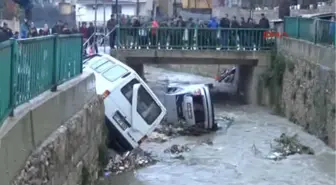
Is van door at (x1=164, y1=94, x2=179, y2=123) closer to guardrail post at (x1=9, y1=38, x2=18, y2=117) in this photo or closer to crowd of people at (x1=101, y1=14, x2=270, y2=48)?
crowd of people at (x1=101, y1=14, x2=270, y2=48)

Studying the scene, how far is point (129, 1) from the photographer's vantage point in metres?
65.6

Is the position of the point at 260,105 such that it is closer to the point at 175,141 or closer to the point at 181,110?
the point at 181,110

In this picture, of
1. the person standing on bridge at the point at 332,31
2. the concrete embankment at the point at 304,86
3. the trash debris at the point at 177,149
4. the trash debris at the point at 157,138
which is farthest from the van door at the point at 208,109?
the person standing on bridge at the point at 332,31

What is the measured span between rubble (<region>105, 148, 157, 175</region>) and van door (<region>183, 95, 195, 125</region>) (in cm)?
444

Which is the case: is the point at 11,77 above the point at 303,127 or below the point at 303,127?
above

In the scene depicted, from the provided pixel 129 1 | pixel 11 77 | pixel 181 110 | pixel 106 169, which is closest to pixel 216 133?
pixel 181 110

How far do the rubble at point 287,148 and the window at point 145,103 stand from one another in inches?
160

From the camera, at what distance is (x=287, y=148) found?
65.8ft

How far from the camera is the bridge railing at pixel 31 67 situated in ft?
22.9

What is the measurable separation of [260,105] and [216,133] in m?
5.51

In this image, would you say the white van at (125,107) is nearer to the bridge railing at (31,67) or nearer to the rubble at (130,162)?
the rubble at (130,162)

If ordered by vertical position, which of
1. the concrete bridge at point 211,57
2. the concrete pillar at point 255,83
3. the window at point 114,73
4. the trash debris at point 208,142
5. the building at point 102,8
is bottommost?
the trash debris at point 208,142

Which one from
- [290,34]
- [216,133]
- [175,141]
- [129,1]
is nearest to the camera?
[175,141]

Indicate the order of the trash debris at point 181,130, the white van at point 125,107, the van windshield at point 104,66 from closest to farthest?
the white van at point 125,107 < the van windshield at point 104,66 < the trash debris at point 181,130
